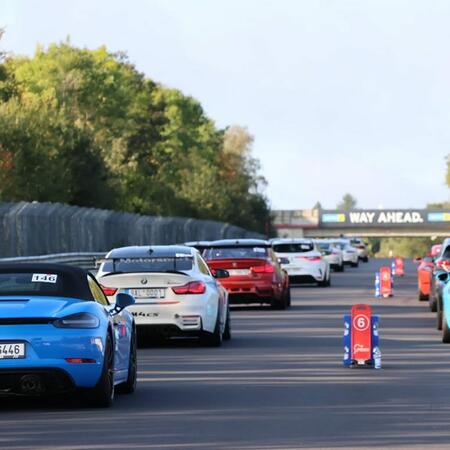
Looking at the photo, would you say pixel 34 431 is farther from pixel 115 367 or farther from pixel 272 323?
pixel 272 323

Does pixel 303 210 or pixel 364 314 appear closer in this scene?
pixel 364 314

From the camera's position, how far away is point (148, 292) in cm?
2331

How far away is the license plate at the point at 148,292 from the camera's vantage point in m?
23.3

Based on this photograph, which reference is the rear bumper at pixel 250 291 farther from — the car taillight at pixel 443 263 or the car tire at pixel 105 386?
the car tire at pixel 105 386

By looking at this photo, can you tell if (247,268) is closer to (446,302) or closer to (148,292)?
(446,302)

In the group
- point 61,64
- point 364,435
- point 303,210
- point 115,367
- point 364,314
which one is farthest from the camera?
point 303,210

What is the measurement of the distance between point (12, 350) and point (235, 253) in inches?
813

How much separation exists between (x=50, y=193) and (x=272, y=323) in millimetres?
57877

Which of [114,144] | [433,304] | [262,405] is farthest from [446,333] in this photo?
[114,144]

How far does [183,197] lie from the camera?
450ft

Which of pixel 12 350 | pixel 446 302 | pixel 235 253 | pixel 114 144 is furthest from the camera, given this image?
pixel 114 144

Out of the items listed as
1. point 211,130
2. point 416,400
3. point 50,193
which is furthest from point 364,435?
point 211,130

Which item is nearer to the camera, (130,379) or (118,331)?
(118,331)

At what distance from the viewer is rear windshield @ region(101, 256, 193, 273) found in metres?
23.7
